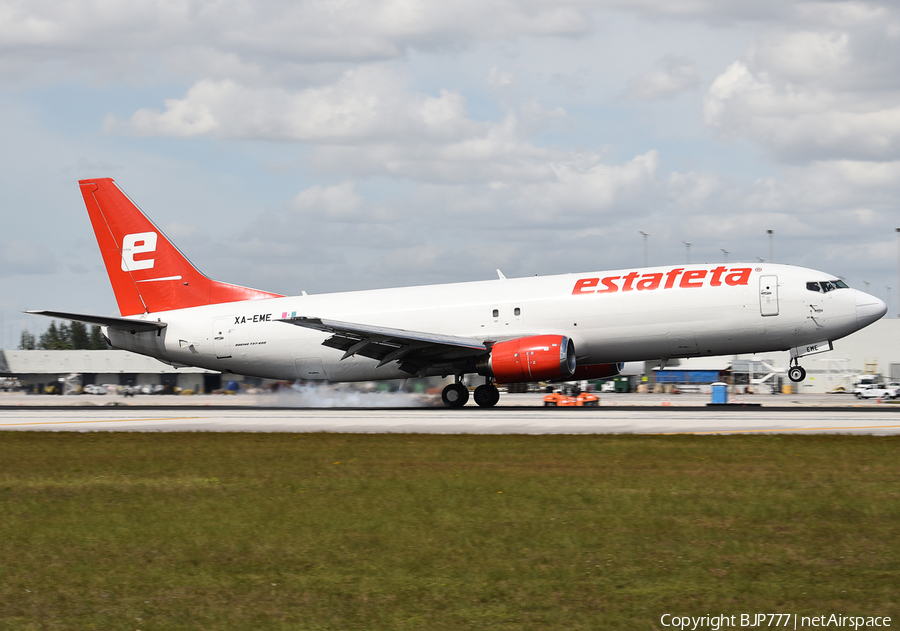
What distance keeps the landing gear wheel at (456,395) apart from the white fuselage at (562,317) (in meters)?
1.03

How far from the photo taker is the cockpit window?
31.7 m

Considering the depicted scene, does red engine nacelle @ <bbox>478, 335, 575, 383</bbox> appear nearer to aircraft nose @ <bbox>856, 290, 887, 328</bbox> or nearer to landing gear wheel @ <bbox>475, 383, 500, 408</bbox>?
landing gear wheel @ <bbox>475, 383, 500, 408</bbox>

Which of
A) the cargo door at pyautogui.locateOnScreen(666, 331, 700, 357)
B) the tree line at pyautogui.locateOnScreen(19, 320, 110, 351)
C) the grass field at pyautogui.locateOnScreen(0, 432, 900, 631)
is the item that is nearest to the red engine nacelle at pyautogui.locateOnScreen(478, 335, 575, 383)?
the cargo door at pyautogui.locateOnScreen(666, 331, 700, 357)

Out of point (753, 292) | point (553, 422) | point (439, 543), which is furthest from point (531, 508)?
point (753, 292)

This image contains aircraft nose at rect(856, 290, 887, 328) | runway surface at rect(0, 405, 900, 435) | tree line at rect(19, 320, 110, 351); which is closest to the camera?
runway surface at rect(0, 405, 900, 435)

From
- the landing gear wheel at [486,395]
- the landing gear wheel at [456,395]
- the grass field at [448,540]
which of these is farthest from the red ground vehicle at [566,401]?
the grass field at [448,540]

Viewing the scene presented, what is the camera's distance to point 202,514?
39.8 feet

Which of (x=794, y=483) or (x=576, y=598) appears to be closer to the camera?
(x=576, y=598)

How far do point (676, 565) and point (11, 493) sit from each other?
10616mm

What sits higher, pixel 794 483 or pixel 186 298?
pixel 186 298

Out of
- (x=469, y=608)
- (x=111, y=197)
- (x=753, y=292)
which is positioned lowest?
(x=469, y=608)

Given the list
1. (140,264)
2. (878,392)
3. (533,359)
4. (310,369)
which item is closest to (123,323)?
(140,264)

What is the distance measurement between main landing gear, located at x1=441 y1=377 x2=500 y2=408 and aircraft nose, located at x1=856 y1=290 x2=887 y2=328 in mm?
13863

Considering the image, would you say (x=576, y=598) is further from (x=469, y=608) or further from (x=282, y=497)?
(x=282, y=497)
